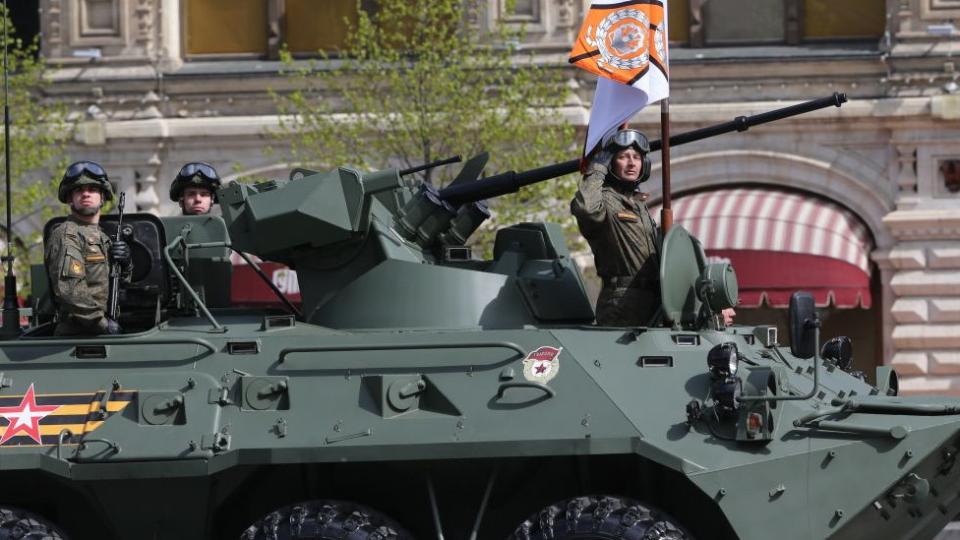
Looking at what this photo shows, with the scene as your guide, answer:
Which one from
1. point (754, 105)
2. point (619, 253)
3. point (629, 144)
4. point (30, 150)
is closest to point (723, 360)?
point (619, 253)

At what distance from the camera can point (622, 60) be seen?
12.9 meters

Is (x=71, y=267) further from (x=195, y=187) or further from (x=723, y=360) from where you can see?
(x=723, y=360)

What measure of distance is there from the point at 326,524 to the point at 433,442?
2.43 ft

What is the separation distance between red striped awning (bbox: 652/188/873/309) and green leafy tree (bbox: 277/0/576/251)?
2135 mm

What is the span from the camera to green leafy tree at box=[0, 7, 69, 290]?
2205 centimetres

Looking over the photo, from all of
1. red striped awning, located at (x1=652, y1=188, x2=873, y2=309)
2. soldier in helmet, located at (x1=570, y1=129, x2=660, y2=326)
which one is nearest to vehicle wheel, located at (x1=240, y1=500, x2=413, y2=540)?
soldier in helmet, located at (x1=570, y1=129, x2=660, y2=326)

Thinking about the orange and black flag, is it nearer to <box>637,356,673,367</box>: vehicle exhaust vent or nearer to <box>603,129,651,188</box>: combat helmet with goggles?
<box>603,129,651,188</box>: combat helmet with goggles

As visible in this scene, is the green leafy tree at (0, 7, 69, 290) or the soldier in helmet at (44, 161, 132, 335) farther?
the green leafy tree at (0, 7, 69, 290)

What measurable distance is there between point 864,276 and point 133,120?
9.70 m

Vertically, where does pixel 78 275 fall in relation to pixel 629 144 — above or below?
below

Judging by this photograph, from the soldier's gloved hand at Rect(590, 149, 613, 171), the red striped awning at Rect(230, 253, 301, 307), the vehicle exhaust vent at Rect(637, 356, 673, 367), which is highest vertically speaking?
the soldier's gloved hand at Rect(590, 149, 613, 171)

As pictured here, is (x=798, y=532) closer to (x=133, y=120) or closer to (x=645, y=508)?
(x=645, y=508)

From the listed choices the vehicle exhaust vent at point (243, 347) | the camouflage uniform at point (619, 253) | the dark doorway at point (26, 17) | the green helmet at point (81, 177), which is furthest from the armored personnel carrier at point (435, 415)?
the dark doorway at point (26, 17)

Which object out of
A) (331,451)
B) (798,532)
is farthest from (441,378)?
(798,532)
